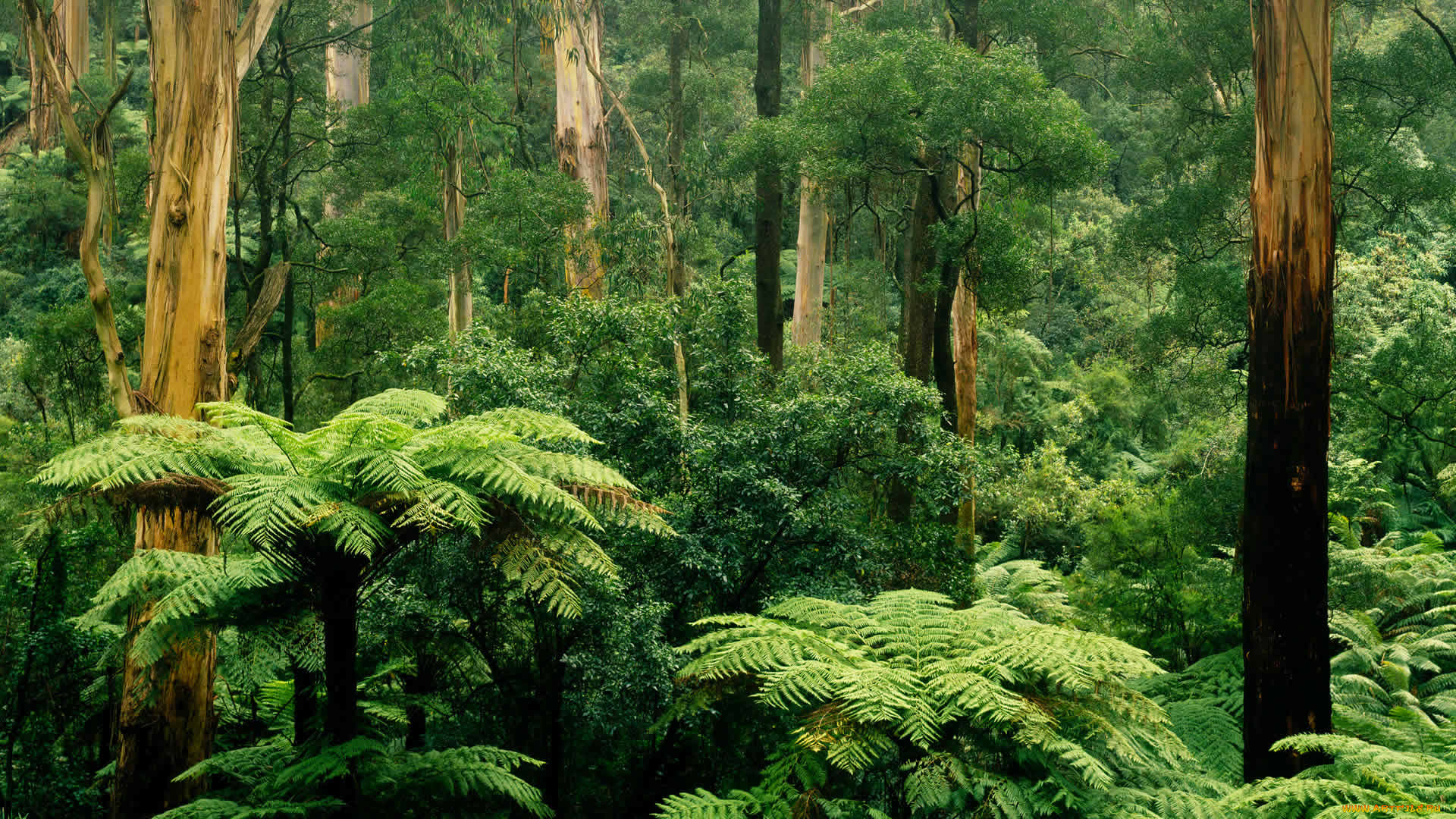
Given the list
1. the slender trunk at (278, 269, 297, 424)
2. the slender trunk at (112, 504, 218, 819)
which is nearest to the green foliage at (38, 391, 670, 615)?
the slender trunk at (112, 504, 218, 819)

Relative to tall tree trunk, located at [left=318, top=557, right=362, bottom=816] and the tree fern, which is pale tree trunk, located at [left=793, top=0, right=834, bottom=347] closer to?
the tree fern

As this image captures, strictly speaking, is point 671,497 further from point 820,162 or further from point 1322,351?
point 820,162

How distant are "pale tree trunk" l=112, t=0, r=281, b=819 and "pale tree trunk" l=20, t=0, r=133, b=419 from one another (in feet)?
0.59

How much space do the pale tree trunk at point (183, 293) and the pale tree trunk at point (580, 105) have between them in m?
8.33

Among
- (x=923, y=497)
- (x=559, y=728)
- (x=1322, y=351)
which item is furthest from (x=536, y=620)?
(x=1322, y=351)

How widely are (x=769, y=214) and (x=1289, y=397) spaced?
8.86 meters

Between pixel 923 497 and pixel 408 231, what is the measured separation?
13246mm

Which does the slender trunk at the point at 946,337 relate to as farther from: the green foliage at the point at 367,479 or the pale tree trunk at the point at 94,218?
the pale tree trunk at the point at 94,218

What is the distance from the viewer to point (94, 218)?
24.3 ft

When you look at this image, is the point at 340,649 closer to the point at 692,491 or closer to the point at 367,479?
the point at 367,479

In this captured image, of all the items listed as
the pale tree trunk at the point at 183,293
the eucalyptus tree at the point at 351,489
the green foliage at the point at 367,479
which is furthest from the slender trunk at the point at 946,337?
the pale tree trunk at the point at 183,293

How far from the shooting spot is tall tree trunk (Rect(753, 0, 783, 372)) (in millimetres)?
13391

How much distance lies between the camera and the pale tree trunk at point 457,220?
54.6 ft

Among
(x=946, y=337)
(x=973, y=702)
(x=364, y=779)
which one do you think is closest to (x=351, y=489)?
(x=364, y=779)
